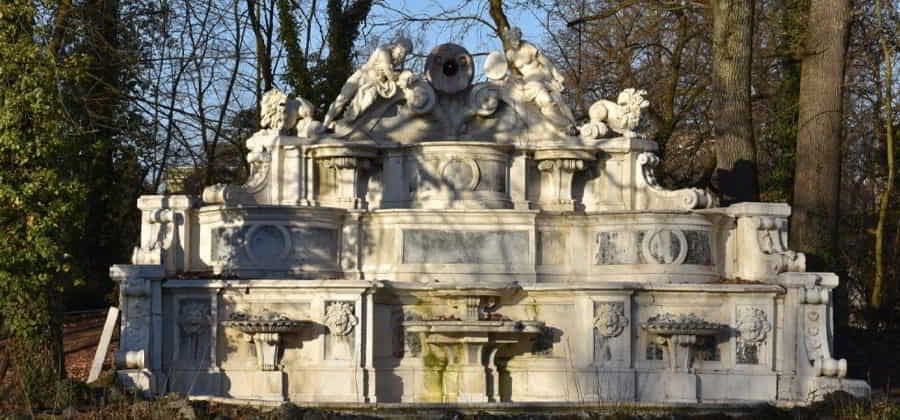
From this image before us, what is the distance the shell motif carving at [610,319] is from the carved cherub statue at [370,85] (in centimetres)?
433

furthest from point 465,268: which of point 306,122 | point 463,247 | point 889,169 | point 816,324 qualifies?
point 889,169

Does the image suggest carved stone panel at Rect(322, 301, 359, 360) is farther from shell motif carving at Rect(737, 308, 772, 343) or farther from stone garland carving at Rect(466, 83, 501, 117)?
shell motif carving at Rect(737, 308, 772, 343)

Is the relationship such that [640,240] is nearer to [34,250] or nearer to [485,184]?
[485,184]

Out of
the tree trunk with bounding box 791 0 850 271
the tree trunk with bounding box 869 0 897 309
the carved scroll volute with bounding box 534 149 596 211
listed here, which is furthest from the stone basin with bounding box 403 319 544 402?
the tree trunk with bounding box 869 0 897 309

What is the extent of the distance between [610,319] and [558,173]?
2522mm

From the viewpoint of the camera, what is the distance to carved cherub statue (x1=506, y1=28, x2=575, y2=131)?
2330 centimetres

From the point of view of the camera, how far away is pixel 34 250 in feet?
65.4

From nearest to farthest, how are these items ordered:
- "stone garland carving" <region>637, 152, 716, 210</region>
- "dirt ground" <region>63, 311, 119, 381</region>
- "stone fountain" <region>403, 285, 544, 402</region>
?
"stone fountain" <region>403, 285, 544, 402</region> < "stone garland carving" <region>637, 152, 716, 210</region> < "dirt ground" <region>63, 311, 119, 381</region>

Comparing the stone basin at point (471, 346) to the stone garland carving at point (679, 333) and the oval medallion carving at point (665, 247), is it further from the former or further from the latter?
the oval medallion carving at point (665, 247)

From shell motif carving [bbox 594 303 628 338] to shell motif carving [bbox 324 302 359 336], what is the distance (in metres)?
3.13

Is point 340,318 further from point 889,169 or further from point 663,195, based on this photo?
point 889,169

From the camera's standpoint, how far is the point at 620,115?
23406mm

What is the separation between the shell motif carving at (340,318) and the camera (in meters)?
21.4

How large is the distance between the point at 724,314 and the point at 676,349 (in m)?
0.86
